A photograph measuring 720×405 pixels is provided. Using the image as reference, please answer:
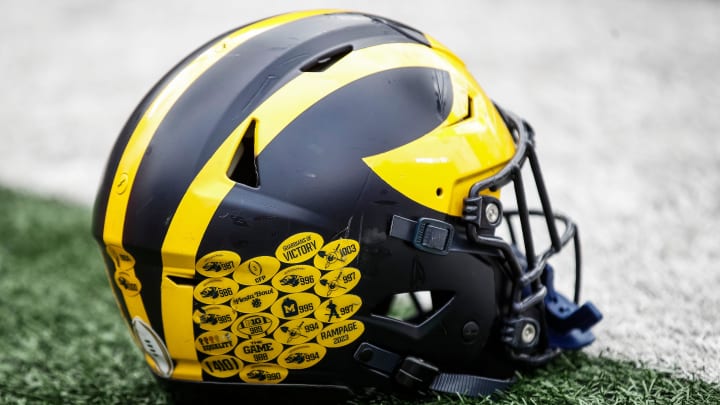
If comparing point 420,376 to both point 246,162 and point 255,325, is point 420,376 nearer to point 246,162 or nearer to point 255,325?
point 255,325

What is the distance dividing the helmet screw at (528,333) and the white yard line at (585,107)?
0.35 m

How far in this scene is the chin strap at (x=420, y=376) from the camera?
155cm

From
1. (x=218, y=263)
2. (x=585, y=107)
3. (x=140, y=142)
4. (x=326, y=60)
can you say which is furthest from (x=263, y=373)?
(x=585, y=107)

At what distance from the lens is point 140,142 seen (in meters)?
1.48

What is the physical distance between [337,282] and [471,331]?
344 mm

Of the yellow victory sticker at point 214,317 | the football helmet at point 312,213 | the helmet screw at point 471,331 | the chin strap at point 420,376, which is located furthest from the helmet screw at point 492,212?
the yellow victory sticker at point 214,317

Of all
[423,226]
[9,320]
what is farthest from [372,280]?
[9,320]

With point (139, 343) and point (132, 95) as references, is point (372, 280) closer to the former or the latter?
point (139, 343)

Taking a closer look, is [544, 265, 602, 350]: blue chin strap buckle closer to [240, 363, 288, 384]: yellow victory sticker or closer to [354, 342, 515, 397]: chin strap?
[354, 342, 515, 397]: chin strap

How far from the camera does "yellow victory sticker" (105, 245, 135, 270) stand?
1.48 m

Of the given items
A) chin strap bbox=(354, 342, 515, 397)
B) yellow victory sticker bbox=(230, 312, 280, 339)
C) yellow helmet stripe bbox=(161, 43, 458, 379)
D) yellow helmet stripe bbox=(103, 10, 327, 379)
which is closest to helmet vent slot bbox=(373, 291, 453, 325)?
chin strap bbox=(354, 342, 515, 397)

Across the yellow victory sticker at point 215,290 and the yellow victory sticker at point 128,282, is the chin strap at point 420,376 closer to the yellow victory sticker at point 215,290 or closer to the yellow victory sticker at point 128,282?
the yellow victory sticker at point 215,290

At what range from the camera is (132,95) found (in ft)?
15.2

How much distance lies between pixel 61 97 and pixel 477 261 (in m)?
4.05
